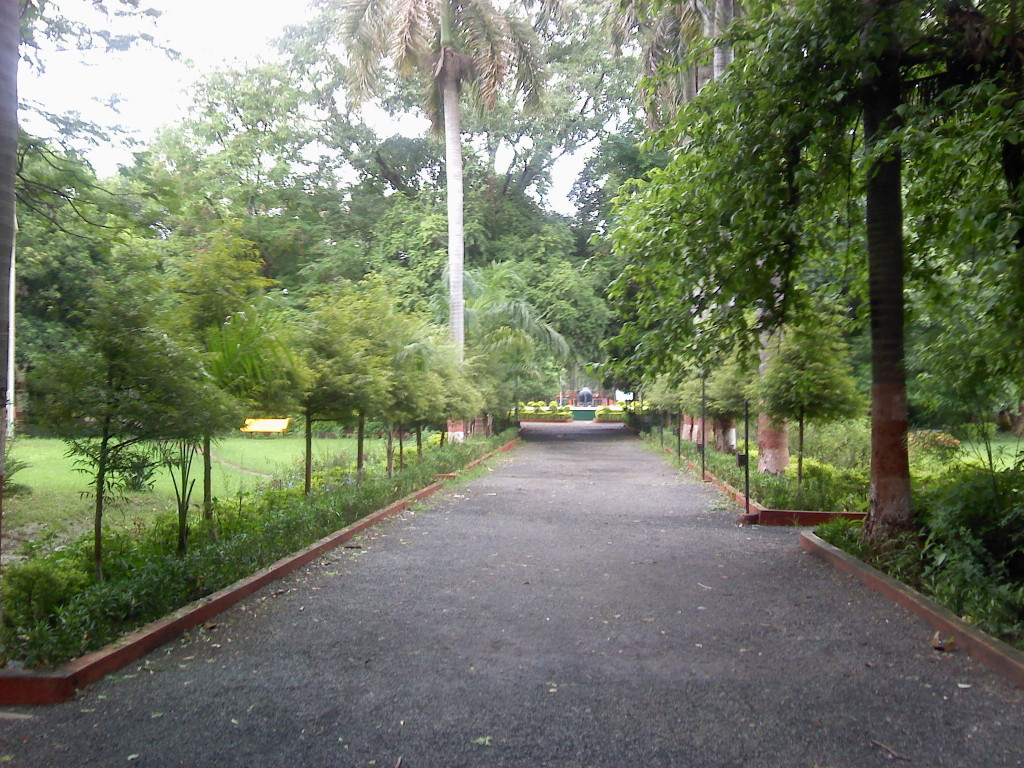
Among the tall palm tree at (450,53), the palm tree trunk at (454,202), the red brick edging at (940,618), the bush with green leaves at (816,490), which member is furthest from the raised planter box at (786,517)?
the palm tree trunk at (454,202)

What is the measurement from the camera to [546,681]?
5.38m

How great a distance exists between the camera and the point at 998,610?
233 inches

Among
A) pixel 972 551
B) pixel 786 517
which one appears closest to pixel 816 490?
pixel 786 517

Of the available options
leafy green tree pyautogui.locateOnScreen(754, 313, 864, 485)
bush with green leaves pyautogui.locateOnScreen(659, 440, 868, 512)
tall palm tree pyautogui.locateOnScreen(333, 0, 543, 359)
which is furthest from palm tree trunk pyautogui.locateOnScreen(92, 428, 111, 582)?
tall palm tree pyautogui.locateOnScreen(333, 0, 543, 359)

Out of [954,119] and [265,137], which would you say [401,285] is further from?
[954,119]

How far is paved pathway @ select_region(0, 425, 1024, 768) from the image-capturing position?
14.1ft

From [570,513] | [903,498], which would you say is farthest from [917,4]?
[570,513]

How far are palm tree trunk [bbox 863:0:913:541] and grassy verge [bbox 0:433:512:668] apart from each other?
242 inches

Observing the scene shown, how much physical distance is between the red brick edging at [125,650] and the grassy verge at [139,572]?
0.10 metres

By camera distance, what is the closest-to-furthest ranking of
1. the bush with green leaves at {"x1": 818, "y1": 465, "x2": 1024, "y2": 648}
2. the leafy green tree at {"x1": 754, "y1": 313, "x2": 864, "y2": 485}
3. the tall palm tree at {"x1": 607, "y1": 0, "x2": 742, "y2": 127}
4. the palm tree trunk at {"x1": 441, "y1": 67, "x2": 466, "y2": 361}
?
the bush with green leaves at {"x1": 818, "y1": 465, "x2": 1024, "y2": 648}
the leafy green tree at {"x1": 754, "y1": 313, "x2": 864, "y2": 485}
the tall palm tree at {"x1": 607, "y1": 0, "x2": 742, "y2": 127}
the palm tree trunk at {"x1": 441, "y1": 67, "x2": 466, "y2": 361}

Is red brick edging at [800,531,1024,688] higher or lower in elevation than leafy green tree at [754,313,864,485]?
lower

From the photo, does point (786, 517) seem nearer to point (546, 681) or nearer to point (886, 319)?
point (886, 319)

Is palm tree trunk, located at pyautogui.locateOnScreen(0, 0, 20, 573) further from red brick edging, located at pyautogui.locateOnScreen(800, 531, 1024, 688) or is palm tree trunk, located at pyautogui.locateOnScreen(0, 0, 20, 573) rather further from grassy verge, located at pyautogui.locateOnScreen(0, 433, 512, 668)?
red brick edging, located at pyautogui.locateOnScreen(800, 531, 1024, 688)

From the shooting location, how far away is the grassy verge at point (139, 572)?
539 cm
